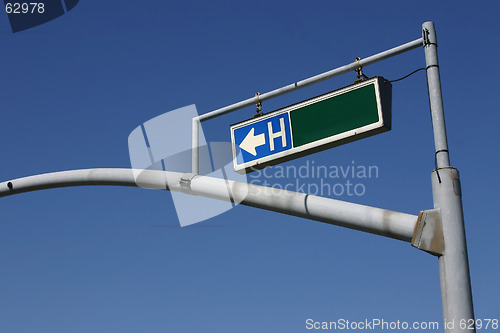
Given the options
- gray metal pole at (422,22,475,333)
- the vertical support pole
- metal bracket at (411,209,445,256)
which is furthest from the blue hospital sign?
metal bracket at (411,209,445,256)

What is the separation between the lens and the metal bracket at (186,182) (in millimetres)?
6872

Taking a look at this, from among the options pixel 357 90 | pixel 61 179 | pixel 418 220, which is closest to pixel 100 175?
pixel 61 179

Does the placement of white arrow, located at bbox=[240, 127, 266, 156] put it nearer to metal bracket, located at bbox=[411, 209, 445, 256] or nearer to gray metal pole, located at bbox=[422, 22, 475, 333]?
gray metal pole, located at bbox=[422, 22, 475, 333]

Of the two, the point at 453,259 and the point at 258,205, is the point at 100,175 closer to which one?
the point at 258,205

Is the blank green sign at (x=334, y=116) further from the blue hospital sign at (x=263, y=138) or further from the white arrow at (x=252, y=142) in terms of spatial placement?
the white arrow at (x=252, y=142)

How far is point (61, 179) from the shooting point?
7801 mm

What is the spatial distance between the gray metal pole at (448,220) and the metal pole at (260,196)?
0.32 metres

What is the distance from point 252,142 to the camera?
7035mm

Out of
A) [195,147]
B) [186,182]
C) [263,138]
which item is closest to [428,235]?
[263,138]

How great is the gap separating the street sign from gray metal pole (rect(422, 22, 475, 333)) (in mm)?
440

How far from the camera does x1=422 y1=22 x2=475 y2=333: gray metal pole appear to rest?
5336mm

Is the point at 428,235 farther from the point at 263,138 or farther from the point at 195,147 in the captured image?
the point at 195,147

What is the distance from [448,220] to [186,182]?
99.9 inches

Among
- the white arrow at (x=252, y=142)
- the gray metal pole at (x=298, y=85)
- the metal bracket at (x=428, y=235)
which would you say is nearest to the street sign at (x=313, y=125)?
the white arrow at (x=252, y=142)
